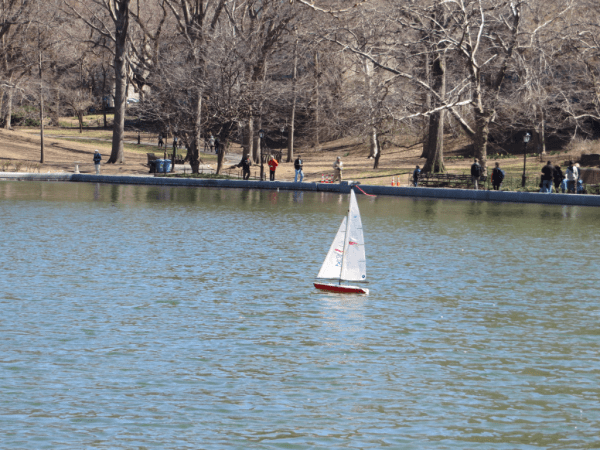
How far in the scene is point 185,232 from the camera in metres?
26.8

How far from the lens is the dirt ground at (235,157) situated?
53.1 metres

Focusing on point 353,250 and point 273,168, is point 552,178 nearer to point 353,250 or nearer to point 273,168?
point 273,168

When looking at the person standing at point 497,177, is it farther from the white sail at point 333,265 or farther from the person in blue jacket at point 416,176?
the white sail at point 333,265

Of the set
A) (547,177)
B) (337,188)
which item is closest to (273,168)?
(337,188)

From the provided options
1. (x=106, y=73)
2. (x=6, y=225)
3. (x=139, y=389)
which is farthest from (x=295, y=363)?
(x=106, y=73)

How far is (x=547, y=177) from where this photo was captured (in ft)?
133

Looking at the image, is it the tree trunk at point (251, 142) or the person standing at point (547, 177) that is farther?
the tree trunk at point (251, 142)

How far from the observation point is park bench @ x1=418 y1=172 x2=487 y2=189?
44562 mm

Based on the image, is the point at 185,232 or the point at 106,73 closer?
the point at 185,232

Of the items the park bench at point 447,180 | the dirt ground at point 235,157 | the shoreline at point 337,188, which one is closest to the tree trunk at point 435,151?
the dirt ground at point 235,157

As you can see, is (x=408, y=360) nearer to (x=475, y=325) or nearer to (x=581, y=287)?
(x=475, y=325)

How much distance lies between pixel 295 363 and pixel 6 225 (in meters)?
→ 18.2

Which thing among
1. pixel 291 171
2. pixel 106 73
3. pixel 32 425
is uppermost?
pixel 106 73

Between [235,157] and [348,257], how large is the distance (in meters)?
56.5
